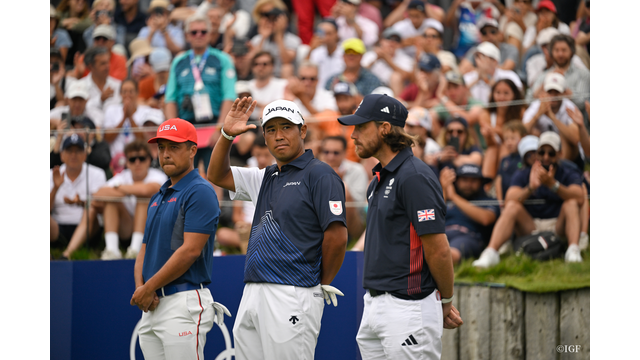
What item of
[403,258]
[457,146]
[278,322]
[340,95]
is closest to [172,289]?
[278,322]

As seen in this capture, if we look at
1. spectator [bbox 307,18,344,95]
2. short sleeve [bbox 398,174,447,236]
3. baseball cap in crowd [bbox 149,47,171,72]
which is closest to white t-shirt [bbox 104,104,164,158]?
baseball cap in crowd [bbox 149,47,171,72]

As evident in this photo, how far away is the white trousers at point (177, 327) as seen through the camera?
3.78 meters

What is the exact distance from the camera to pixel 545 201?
640cm

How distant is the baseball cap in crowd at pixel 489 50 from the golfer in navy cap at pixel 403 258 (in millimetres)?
5560

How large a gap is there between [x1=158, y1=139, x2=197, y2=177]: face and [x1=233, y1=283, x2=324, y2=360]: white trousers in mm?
1005

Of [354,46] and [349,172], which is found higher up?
[354,46]

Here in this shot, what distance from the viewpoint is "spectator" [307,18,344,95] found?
9.71m

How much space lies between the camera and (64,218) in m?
6.65

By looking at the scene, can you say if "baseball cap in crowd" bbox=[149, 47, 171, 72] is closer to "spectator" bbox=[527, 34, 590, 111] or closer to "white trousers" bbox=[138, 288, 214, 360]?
"spectator" bbox=[527, 34, 590, 111]

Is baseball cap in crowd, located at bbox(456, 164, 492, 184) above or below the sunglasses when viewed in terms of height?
below

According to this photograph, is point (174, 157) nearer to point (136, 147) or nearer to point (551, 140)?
point (136, 147)

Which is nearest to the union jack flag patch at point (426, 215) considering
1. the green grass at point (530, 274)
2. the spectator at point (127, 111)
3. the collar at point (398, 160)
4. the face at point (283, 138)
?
the collar at point (398, 160)

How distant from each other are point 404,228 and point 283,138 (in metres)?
0.88

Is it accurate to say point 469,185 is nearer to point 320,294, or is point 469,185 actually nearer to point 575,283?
point 575,283
